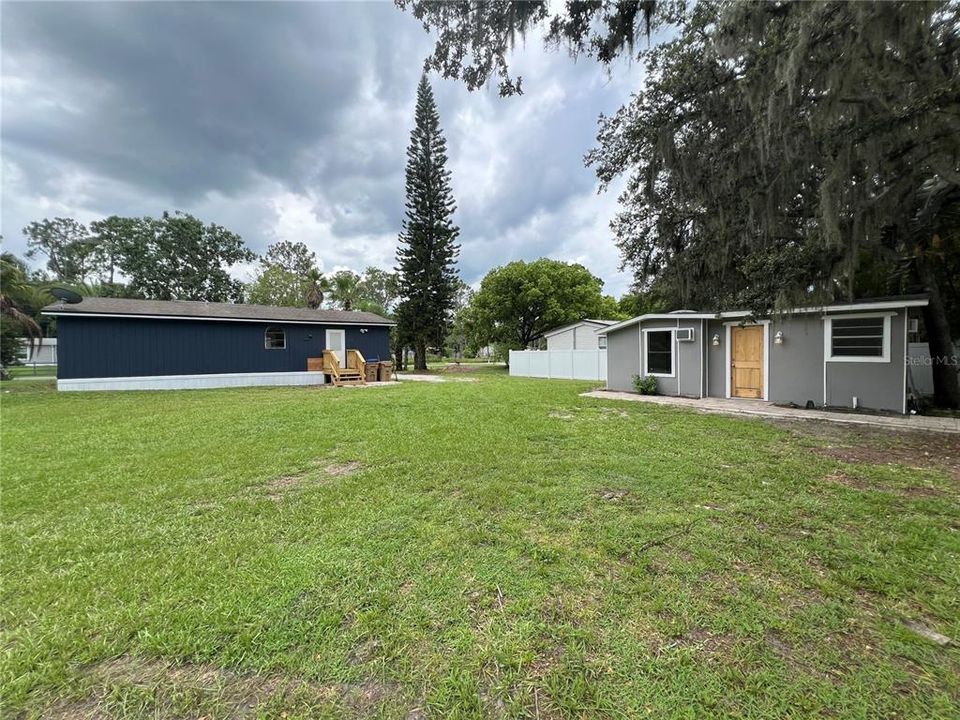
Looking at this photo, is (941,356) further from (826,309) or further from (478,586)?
(478,586)

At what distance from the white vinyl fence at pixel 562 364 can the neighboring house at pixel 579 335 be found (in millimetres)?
2619

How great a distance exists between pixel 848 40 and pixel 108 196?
26.7 metres

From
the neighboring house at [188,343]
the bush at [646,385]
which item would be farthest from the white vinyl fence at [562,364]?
the neighboring house at [188,343]

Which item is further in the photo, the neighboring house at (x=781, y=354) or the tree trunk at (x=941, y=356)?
the tree trunk at (x=941, y=356)

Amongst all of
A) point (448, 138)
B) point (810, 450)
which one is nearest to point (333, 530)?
point (810, 450)

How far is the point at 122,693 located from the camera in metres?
1.48

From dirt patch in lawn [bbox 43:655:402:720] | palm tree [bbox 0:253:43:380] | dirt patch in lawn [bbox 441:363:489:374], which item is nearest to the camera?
dirt patch in lawn [bbox 43:655:402:720]

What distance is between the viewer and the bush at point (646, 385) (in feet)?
35.1

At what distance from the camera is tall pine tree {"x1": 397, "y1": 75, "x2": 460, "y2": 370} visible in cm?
2139

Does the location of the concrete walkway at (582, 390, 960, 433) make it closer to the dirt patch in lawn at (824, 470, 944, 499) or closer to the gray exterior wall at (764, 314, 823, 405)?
the gray exterior wall at (764, 314, 823, 405)

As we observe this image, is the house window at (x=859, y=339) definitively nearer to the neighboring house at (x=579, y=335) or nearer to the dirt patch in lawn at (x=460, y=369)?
the neighboring house at (x=579, y=335)

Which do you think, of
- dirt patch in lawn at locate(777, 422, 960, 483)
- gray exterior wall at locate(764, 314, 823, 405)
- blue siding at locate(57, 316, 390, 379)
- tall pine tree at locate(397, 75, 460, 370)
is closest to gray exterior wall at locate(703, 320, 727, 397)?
gray exterior wall at locate(764, 314, 823, 405)

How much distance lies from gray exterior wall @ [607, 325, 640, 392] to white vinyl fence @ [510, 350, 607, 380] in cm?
356

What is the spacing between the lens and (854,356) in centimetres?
788
